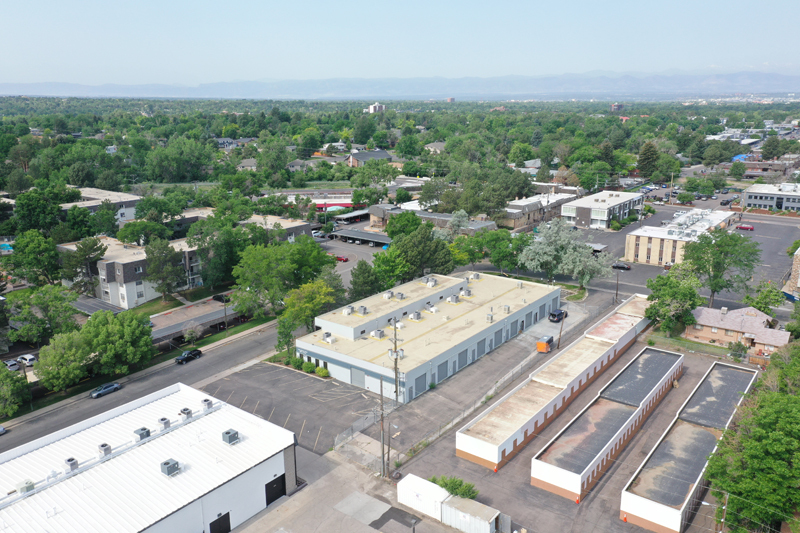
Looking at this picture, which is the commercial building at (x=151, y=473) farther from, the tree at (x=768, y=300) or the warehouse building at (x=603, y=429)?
the tree at (x=768, y=300)

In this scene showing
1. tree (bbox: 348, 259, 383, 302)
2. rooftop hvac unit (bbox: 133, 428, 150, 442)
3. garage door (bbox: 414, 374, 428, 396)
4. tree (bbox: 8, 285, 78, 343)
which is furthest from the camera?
tree (bbox: 348, 259, 383, 302)

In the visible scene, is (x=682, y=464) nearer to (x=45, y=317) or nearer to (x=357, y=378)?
(x=357, y=378)

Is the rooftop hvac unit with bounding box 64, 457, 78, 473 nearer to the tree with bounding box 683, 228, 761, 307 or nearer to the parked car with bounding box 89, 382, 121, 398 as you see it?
the parked car with bounding box 89, 382, 121, 398

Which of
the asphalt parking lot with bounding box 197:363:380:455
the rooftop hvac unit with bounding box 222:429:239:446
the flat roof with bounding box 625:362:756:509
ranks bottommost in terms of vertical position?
the asphalt parking lot with bounding box 197:363:380:455

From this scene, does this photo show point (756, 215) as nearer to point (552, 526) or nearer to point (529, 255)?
point (529, 255)

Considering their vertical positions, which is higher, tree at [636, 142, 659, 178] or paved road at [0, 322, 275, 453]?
tree at [636, 142, 659, 178]

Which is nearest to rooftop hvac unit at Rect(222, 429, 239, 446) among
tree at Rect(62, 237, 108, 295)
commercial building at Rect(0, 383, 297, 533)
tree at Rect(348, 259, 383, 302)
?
commercial building at Rect(0, 383, 297, 533)

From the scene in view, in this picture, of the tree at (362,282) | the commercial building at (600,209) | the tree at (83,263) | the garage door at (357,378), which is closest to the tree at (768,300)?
the tree at (362,282)
